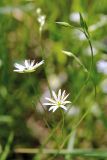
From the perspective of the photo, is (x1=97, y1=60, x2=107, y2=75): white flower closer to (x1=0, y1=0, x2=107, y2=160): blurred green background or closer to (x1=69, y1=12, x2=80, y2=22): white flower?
(x1=0, y1=0, x2=107, y2=160): blurred green background

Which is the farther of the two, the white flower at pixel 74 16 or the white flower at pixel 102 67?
the white flower at pixel 74 16

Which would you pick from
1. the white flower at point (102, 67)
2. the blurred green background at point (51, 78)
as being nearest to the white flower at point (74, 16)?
the blurred green background at point (51, 78)

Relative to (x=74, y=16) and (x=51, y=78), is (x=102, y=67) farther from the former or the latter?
(x=74, y=16)

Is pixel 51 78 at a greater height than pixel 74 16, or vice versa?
pixel 74 16

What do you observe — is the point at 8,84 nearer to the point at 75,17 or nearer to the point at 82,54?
the point at 82,54

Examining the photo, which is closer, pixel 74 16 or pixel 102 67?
pixel 102 67

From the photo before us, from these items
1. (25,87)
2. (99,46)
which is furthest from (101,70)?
(25,87)

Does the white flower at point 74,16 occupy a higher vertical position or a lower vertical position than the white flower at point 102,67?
higher

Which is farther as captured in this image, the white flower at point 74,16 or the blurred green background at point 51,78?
the white flower at point 74,16

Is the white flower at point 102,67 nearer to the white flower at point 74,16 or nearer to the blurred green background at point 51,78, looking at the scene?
the blurred green background at point 51,78

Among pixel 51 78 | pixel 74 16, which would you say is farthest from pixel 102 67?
pixel 74 16
